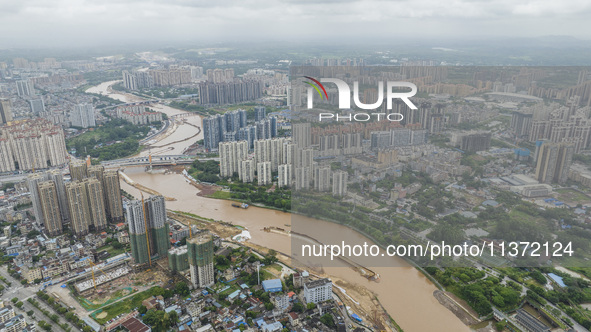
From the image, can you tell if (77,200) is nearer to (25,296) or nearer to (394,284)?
(25,296)

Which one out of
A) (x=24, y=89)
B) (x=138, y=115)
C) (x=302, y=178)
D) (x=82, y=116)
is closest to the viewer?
(x=302, y=178)

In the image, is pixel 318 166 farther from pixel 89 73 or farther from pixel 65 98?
pixel 89 73

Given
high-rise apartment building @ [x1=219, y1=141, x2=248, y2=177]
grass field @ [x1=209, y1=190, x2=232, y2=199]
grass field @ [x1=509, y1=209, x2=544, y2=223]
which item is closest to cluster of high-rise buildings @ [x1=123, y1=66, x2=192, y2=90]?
high-rise apartment building @ [x1=219, y1=141, x2=248, y2=177]

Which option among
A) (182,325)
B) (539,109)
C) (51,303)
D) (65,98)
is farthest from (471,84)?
(65,98)

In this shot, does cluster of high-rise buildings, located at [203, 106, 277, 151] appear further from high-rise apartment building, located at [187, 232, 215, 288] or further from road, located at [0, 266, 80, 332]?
road, located at [0, 266, 80, 332]

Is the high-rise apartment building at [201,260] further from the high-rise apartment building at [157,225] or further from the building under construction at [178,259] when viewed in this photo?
the high-rise apartment building at [157,225]

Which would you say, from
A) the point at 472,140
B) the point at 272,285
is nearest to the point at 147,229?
the point at 272,285
